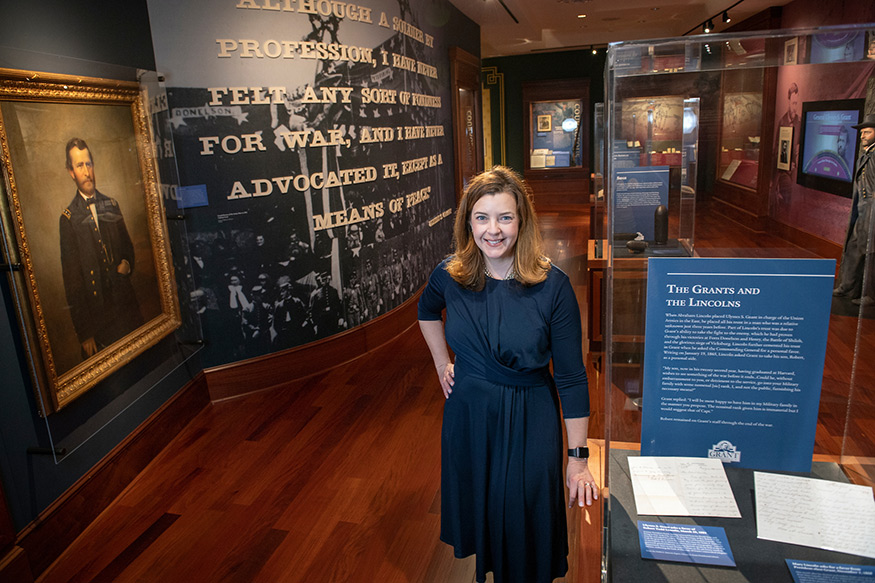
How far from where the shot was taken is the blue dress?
1.86 metres

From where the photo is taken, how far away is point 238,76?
154 inches

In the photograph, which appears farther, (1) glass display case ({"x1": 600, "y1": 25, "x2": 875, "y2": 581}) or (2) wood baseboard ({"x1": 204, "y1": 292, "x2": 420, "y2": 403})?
(2) wood baseboard ({"x1": 204, "y1": 292, "x2": 420, "y2": 403})

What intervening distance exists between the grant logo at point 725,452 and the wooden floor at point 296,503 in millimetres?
254

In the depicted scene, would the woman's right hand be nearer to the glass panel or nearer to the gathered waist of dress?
the gathered waist of dress

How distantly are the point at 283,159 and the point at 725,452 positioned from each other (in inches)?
137

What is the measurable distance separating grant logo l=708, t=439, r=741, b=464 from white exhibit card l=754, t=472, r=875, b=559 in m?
0.07

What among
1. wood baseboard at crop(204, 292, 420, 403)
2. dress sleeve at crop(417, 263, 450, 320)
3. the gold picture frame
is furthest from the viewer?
the gold picture frame

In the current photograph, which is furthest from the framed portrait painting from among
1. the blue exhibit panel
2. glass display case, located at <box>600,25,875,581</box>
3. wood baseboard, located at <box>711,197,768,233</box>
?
wood baseboard, located at <box>711,197,768,233</box>

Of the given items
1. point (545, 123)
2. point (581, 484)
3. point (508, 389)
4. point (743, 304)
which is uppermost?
point (545, 123)

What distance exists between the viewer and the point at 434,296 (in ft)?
6.98

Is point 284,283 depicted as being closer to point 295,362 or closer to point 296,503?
point 295,362

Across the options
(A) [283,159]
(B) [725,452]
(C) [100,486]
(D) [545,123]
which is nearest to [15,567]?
(C) [100,486]

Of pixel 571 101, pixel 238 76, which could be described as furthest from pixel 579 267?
pixel 571 101

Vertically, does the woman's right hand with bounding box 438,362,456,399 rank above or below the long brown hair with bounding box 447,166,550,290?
below
